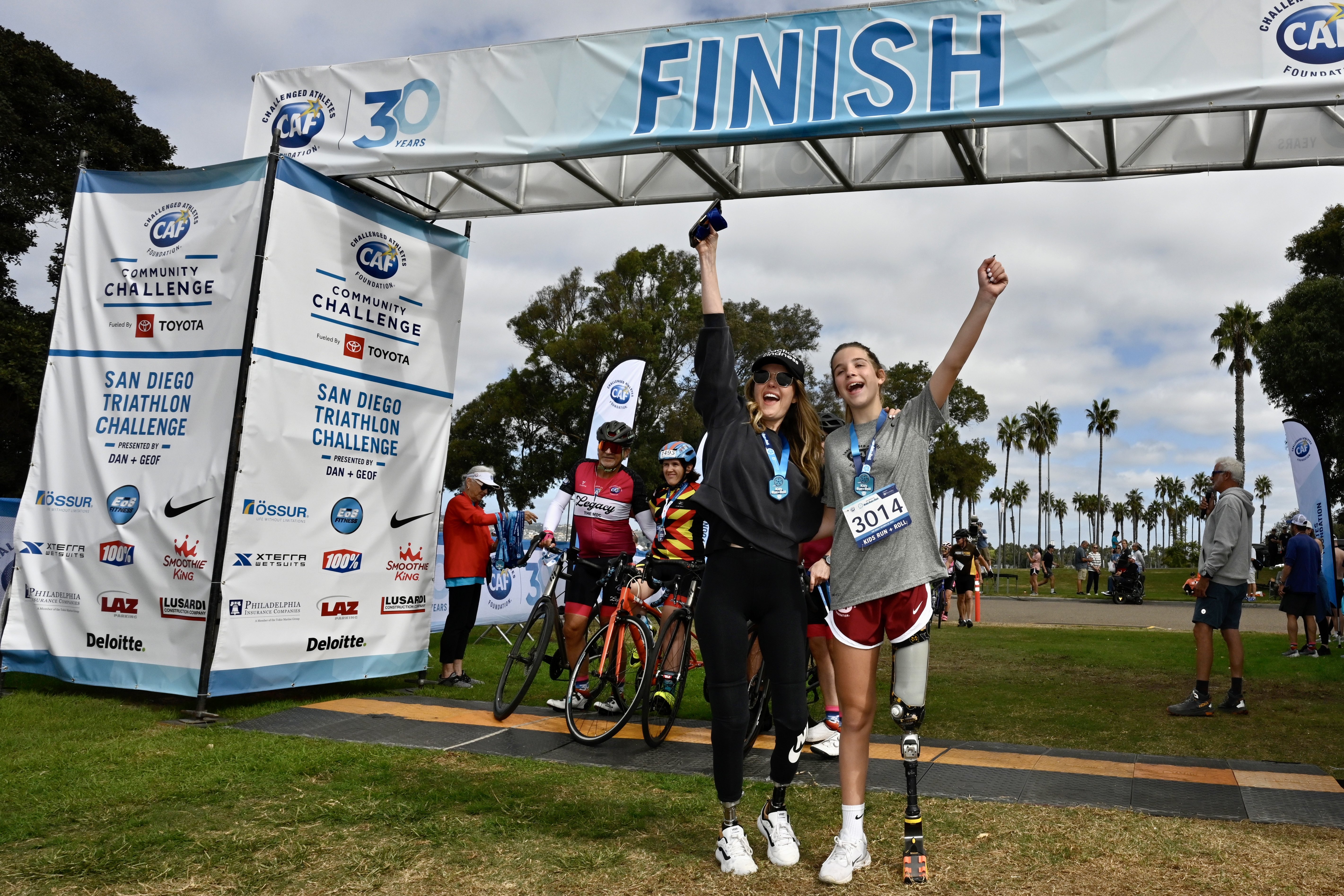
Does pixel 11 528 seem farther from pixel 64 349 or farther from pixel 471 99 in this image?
pixel 471 99

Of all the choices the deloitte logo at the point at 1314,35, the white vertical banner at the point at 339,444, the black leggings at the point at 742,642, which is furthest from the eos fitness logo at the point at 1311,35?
the white vertical banner at the point at 339,444

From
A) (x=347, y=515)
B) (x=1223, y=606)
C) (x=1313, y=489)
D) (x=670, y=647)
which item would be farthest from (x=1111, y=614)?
(x=347, y=515)

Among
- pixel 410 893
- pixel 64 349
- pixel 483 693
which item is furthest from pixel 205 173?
pixel 410 893

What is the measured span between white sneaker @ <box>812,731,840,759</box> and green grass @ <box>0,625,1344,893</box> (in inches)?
33.4

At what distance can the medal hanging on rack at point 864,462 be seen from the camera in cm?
345

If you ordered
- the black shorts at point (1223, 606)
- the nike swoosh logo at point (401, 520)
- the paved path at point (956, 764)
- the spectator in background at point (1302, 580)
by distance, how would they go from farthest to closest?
1. the spectator in background at point (1302, 580)
2. the nike swoosh logo at point (401, 520)
3. the black shorts at point (1223, 606)
4. the paved path at point (956, 764)

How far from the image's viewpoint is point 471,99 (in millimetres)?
7199

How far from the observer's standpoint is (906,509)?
3.41 meters

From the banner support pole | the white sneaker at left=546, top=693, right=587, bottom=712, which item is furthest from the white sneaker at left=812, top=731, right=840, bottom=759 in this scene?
the banner support pole

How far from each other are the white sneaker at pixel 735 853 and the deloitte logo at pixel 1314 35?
5.26m

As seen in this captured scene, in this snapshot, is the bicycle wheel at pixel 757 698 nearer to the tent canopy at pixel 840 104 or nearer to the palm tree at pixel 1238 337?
the tent canopy at pixel 840 104

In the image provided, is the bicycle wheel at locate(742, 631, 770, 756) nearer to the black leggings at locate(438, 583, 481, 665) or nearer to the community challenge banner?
the black leggings at locate(438, 583, 481, 665)

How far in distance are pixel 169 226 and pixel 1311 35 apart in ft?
26.2

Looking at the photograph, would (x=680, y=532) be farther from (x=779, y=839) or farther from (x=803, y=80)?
(x=803, y=80)
